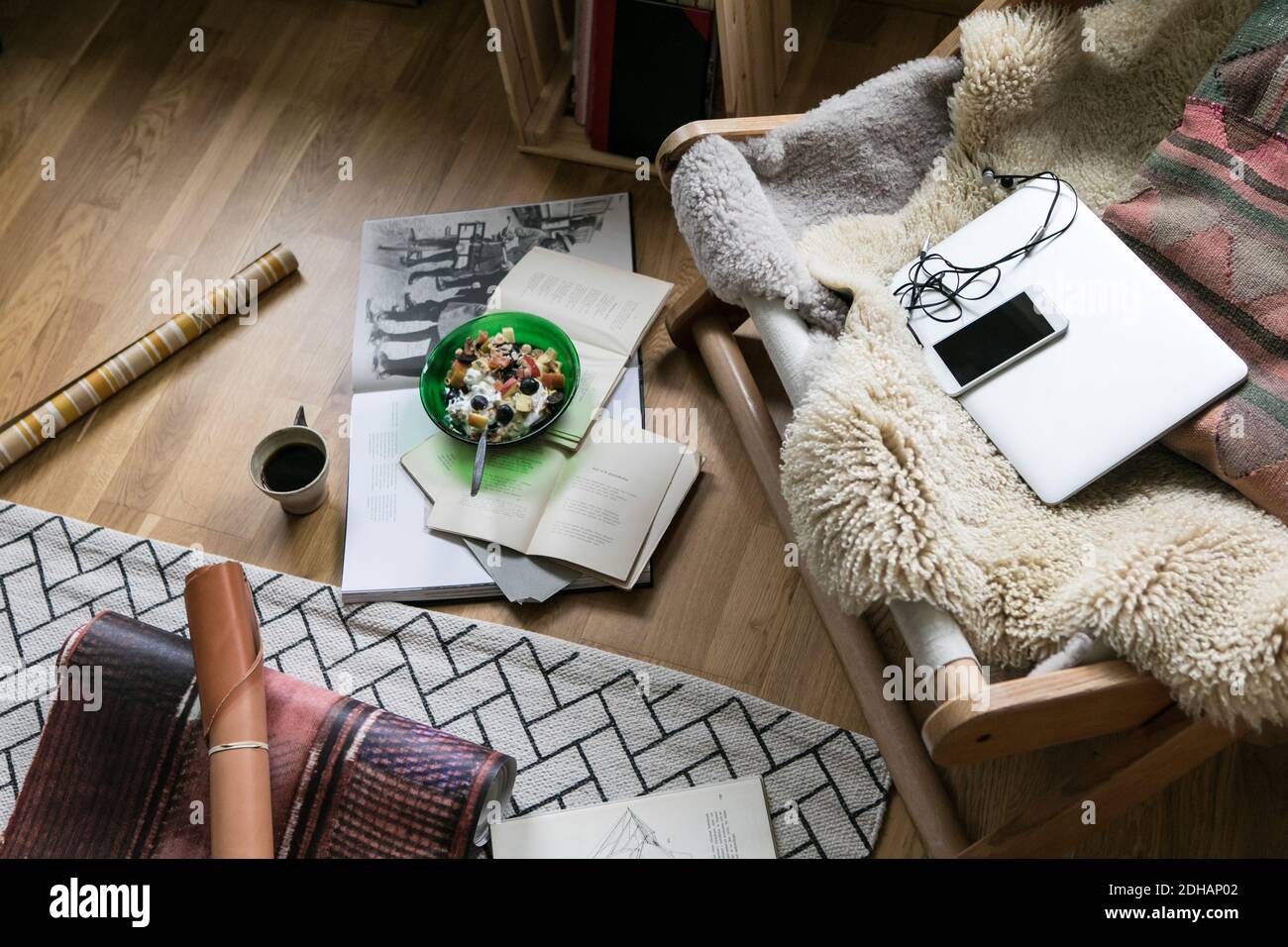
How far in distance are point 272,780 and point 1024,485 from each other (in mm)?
783

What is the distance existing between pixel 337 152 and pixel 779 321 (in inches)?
35.8

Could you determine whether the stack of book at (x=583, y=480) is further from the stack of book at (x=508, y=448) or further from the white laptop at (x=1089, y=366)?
the white laptop at (x=1089, y=366)

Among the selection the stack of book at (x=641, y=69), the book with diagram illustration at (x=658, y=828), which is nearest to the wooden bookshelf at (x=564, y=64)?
the stack of book at (x=641, y=69)

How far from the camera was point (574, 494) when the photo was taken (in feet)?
4.25

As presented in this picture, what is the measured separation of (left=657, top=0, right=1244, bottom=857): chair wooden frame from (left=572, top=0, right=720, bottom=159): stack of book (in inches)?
12.1

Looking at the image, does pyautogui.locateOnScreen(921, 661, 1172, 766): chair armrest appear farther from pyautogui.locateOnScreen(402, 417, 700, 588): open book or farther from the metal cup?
the metal cup

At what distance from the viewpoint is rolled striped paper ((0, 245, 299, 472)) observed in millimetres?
1393

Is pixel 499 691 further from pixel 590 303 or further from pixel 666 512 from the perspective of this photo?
pixel 590 303

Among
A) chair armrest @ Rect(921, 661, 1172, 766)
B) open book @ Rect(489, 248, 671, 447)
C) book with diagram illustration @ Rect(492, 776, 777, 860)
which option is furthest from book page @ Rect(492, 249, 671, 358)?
chair armrest @ Rect(921, 661, 1172, 766)

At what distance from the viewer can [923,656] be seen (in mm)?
870

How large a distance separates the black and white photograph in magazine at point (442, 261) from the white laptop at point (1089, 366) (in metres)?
0.62

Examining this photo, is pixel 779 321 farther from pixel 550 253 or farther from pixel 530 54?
pixel 530 54

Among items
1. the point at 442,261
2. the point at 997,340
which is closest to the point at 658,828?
the point at 997,340

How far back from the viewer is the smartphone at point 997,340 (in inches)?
39.5
